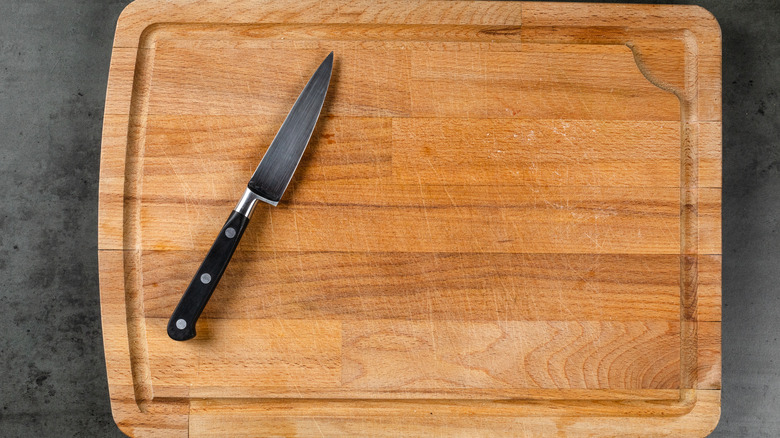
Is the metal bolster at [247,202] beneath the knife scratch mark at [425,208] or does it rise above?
above

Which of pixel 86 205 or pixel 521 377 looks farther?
pixel 86 205

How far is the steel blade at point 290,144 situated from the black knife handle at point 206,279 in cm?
7

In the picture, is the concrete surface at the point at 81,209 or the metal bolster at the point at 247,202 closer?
the metal bolster at the point at 247,202

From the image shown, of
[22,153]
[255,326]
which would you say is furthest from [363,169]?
[22,153]

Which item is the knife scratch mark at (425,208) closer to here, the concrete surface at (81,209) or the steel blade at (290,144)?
the steel blade at (290,144)

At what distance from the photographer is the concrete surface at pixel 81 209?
3.35ft

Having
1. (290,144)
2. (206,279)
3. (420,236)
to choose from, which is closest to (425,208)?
(420,236)

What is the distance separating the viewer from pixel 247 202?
0.84m

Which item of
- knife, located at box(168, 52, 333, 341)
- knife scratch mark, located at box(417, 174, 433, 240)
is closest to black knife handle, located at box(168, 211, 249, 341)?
knife, located at box(168, 52, 333, 341)

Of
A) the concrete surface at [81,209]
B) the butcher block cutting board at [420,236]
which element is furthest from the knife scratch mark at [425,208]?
the concrete surface at [81,209]

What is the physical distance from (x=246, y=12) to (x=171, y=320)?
22.3 inches

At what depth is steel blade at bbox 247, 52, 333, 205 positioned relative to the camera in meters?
0.84

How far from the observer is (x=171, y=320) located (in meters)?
0.84

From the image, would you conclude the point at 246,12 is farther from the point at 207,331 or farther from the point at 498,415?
the point at 498,415
